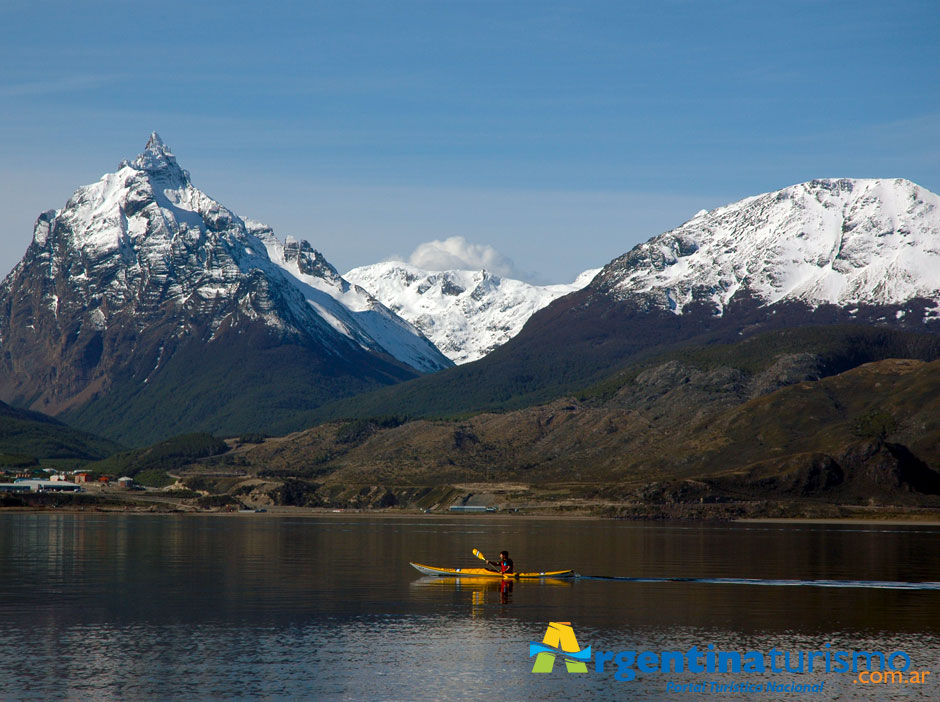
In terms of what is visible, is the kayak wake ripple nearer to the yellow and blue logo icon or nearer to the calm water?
the calm water

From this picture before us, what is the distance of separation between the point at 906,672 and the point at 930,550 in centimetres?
10518

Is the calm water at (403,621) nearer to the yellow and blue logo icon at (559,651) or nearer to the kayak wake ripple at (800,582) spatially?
the kayak wake ripple at (800,582)

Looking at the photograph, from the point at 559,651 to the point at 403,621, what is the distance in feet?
58.5

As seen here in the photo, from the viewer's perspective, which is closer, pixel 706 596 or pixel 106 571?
pixel 706 596

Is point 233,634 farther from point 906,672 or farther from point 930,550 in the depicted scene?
point 930,550

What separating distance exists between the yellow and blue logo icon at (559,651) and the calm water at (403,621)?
32.9 inches

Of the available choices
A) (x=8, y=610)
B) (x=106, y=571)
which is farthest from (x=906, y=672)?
(x=106, y=571)

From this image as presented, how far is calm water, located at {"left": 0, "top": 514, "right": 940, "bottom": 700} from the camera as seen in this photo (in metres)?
68.6

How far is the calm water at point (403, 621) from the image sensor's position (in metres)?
68.6

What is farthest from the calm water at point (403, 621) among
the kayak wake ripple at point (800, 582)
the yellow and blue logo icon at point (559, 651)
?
the yellow and blue logo icon at point (559, 651)

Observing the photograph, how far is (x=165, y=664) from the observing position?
7356cm

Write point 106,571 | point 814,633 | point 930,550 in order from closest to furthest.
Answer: point 814,633 → point 106,571 → point 930,550

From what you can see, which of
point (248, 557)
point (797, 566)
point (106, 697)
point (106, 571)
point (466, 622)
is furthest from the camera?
point (248, 557)

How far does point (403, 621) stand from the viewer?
92500 mm
